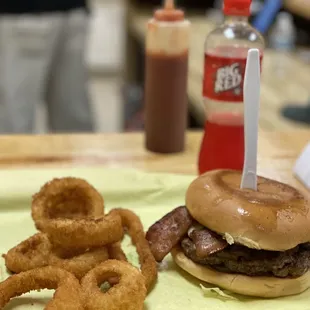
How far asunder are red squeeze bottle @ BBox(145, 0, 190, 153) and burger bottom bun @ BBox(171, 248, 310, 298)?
1.95ft

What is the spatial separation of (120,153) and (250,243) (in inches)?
26.2

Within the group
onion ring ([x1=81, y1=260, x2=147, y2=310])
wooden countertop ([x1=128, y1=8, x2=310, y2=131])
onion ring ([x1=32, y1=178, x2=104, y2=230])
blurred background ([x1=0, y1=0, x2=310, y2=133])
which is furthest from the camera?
blurred background ([x1=0, y1=0, x2=310, y2=133])

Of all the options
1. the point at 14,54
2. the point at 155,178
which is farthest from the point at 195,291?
the point at 14,54

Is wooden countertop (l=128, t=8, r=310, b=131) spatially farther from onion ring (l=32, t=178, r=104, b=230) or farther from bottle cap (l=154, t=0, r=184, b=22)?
onion ring (l=32, t=178, r=104, b=230)

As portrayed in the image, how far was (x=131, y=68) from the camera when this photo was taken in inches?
170

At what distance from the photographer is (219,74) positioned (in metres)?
1.26

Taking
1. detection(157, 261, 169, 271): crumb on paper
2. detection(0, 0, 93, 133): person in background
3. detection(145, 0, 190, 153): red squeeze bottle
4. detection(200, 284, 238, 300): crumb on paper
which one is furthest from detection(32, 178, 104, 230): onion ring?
detection(0, 0, 93, 133): person in background

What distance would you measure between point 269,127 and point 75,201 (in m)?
1.21

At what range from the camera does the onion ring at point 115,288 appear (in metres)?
0.85

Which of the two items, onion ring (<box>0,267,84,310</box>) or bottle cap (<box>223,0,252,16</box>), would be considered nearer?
onion ring (<box>0,267,84,310</box>)

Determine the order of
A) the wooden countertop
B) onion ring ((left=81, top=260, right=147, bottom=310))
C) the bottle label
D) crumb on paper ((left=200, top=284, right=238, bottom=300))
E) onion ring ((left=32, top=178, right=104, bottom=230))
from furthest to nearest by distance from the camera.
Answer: the wooden countertop < the bottle label < onion ring ((left=32, top=178, right=104, bottom=230)) < crumb on paper ((left=200, top=284, right=238, bottom=300)) < onion ring ((left=81, top=260, right=147, bottom=310))

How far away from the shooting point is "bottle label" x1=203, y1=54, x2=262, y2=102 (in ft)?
4.10

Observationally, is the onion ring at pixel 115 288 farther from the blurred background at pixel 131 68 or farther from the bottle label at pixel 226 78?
the blurred background at pixel 131 68

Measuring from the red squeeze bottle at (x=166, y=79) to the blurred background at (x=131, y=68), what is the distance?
2.14ft
